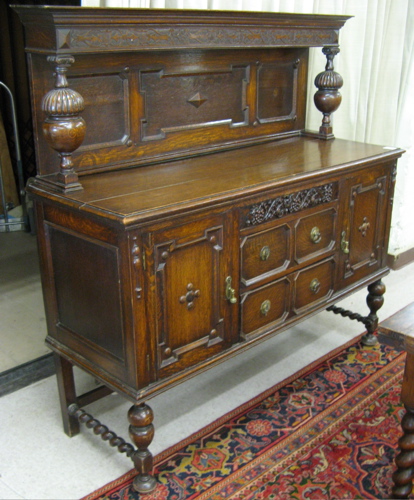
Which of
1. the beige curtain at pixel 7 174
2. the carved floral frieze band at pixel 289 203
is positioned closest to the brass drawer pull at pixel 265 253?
the carved floral frieze band at pixel 289 203

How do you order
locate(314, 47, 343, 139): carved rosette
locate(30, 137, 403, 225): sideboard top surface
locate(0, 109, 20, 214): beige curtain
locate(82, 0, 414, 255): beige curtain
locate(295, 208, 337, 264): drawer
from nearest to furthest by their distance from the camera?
1. locate(30, 137, 403, 225): sideboard top surface
2. locate(295, 208, 337, 264): drawer
3. locate(314, 47, 343, 139): carved rosette
4. locate(82, 0, 414, 255): beige curtain
5. locate(0, 109, 20, 214): beige curtain

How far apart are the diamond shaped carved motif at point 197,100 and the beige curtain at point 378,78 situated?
0.91 m

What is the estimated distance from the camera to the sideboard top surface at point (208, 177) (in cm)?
189

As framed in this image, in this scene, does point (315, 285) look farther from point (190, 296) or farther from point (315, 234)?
point (190, 296)

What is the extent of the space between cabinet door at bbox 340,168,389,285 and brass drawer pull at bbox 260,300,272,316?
508 mm

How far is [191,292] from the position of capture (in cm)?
206

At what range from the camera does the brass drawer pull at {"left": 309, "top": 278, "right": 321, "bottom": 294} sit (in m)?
2.58

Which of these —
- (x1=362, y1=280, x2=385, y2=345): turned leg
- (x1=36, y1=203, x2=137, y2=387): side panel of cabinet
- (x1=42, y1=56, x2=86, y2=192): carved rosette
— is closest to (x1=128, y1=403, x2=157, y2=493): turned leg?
(x1=36, y1=203, x2=137, y2=387): side panel of cabinet

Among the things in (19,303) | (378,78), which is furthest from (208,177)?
(378,78)

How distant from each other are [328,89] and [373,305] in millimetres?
1094

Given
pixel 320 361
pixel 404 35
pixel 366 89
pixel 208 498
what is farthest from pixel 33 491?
pixel 404 35

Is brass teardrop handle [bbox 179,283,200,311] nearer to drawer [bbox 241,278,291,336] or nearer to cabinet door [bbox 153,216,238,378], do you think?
cabinet door [bbox 153,216,238,378]

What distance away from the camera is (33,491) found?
7.03 ft

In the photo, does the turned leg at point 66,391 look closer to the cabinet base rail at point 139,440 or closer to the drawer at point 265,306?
Answer: the cabinet base rail at point 139,440
